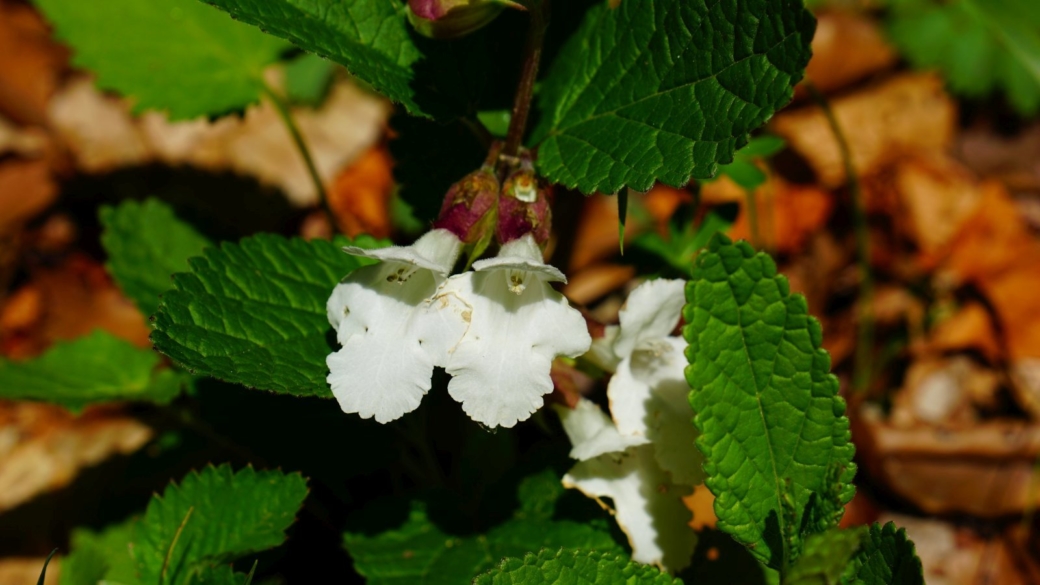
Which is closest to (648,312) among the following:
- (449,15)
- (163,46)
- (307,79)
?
(449,15)

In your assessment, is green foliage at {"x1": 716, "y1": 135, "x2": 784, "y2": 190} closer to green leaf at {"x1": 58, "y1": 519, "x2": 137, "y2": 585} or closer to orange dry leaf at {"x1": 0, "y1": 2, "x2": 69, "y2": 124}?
green leaf at {"x1": 58, "y1": 519, "x2": 137, "y2": 585}

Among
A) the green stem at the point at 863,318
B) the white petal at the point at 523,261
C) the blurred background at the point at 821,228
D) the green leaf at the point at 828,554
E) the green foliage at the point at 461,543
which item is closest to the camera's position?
the green leaf at the point at 828,554

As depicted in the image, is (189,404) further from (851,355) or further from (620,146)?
(851,355)

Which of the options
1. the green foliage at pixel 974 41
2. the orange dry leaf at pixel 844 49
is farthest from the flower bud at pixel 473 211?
the green foliage at pixel 974 41

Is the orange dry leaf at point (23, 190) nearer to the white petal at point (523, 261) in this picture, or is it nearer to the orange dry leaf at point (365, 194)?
the orange dry leaf at point (365, 194)

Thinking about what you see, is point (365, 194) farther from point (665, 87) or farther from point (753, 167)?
point (665, 87)
